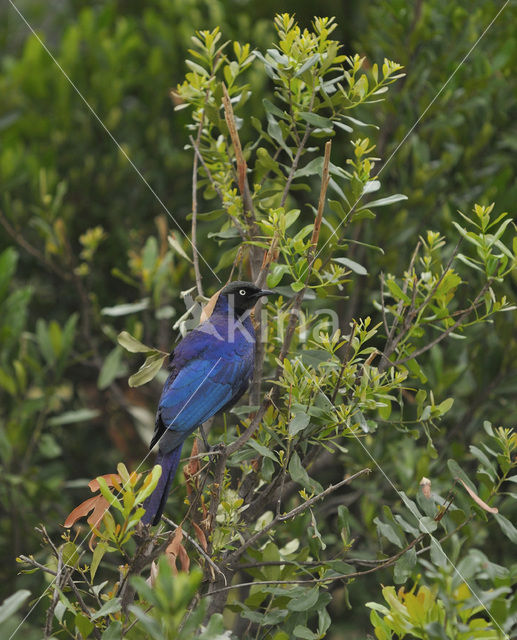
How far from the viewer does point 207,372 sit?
2156 millimetres

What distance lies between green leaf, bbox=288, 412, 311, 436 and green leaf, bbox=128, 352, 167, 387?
1.51ft

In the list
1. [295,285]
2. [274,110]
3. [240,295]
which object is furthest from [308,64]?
[240,295]

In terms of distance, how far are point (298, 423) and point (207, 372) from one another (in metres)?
0.54

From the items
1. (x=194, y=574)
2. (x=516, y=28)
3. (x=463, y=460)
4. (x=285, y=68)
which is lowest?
(x=463, y=460)

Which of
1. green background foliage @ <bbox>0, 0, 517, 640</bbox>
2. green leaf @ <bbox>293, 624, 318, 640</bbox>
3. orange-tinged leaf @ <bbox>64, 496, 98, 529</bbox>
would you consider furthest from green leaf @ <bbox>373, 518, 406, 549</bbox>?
orange-tinged leaf @ <bbox>64, 496, 98, 529</bbox>

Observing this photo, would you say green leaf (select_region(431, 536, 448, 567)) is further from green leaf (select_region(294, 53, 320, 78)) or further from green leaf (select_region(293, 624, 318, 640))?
green leaf (select_region(294, 53, 320, 78))

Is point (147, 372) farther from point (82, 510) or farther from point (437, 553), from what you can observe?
point (437, 553)

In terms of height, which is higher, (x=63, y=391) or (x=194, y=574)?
(x=194, y=574)

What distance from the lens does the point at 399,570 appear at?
1.74m

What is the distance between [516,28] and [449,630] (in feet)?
9.35

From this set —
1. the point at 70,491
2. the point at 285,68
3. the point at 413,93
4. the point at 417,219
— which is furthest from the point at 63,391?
the point at 285,68

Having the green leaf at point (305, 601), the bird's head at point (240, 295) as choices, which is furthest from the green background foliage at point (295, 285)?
the bird's head at point (240, 295)

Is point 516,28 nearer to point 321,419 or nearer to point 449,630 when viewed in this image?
point 321,419

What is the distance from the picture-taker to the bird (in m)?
2.07
